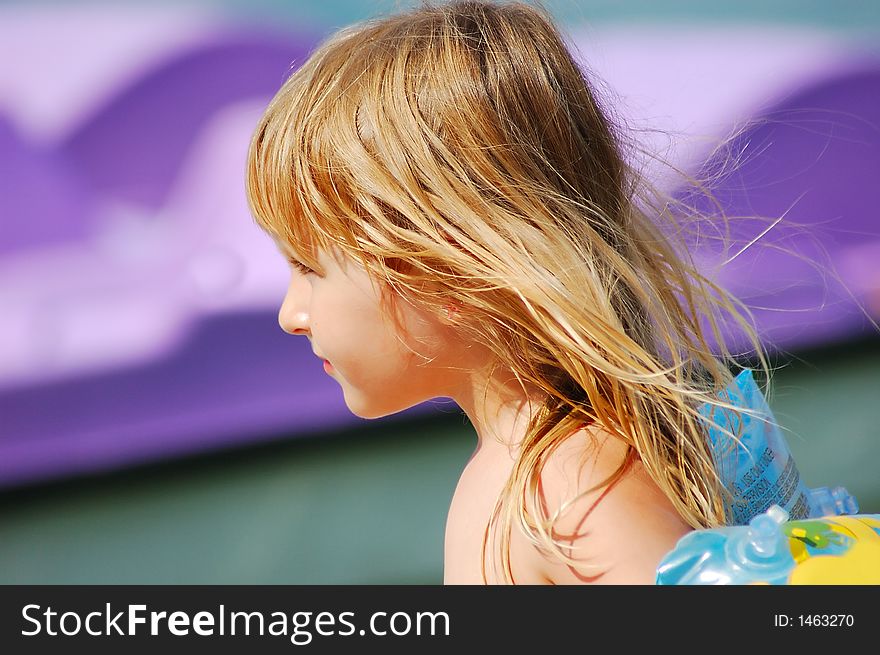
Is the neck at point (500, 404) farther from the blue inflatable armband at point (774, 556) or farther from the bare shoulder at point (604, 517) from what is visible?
the blue inflatable armband at point (774, 556)

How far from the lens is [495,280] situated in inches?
28.6

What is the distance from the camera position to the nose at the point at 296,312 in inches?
31.4

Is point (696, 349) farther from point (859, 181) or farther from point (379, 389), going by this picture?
point (859, 181)

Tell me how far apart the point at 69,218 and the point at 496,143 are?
1.36 metres

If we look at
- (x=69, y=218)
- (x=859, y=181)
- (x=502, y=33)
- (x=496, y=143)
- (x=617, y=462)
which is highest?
(x=859, y=181)

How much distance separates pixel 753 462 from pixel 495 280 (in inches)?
14.2

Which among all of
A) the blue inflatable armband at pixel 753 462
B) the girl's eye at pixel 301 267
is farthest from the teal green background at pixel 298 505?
the girl's eye at pixel 301 267

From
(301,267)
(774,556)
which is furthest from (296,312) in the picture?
(774,556)

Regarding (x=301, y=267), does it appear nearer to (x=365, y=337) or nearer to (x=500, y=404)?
(x=365, y=337)

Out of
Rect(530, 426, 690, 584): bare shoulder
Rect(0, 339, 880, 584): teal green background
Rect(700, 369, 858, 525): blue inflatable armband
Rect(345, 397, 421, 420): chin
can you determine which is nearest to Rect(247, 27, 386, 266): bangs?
Rect(345, 397, 421, 420): chin

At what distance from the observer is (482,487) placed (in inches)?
31.6

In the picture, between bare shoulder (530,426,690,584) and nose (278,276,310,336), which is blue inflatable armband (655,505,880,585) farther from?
nose (278,276,310,336)

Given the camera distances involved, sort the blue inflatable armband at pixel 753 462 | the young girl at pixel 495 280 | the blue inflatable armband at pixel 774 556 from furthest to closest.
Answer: the blue inflatable armband at pixel 753 462 < the young girl at pixel 495 280 < the blue inflatable armband at pixel 774 556

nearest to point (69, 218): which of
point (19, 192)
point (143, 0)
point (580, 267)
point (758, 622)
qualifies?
point (19, 192)
